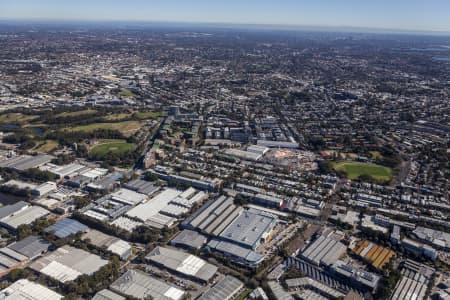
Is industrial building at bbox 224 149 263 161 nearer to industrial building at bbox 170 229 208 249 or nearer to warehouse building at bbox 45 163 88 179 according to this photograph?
warehouse building at bbox 45 163 88 179

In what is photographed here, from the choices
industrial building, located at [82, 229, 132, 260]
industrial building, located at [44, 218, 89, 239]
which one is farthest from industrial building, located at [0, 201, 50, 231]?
industrial building, located at [82, 229, 132, 260]

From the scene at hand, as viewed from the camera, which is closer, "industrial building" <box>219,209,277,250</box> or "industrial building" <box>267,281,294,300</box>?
"industrial building" <box>267,281,294,300</box>

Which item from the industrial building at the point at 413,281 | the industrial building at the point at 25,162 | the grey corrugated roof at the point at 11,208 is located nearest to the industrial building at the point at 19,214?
the grey corrugated roof at the point at 11,208

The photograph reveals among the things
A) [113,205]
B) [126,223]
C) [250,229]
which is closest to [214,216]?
[250,229]

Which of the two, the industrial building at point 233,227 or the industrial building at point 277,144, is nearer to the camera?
the industrial building at point 233,227

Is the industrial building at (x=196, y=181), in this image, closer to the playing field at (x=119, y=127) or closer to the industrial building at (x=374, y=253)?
the industrial building at (x=374, y=253)

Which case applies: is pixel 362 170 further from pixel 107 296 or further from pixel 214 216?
pixel 107 296
